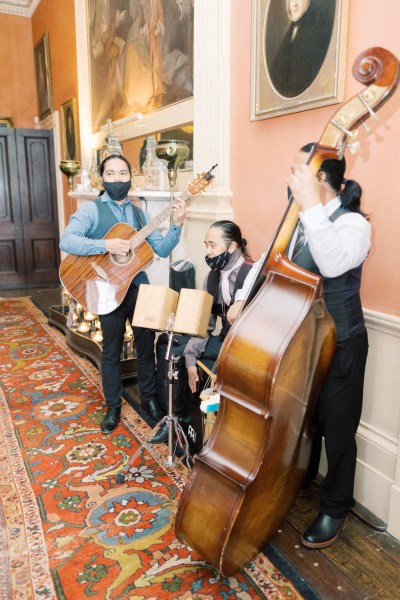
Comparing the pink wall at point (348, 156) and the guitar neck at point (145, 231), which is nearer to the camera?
the pink wall at point (348, 156)

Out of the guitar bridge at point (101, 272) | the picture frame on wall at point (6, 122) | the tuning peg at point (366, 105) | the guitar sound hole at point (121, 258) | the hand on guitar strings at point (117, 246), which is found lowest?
the guitar bridge at point (101, 272)

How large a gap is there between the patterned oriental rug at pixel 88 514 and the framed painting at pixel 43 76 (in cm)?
513

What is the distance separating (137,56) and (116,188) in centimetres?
222

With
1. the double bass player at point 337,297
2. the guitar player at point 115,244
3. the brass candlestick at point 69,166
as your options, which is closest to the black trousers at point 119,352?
the guitar player at point 115,244

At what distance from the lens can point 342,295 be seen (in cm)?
170

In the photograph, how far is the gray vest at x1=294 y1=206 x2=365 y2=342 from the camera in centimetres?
167

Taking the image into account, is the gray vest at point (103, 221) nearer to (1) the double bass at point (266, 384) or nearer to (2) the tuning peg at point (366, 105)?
(1) the double bass at point (266, 384)

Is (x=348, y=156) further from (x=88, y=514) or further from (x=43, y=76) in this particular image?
(x=43, y=76)

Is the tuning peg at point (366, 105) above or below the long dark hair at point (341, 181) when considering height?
above

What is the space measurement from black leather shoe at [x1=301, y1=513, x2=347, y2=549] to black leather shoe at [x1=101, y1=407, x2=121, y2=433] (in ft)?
A: 4.42

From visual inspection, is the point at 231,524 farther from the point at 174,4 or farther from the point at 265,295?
the point at 174,4

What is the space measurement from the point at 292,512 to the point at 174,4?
351 cm

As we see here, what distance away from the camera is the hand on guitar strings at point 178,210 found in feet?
8.05

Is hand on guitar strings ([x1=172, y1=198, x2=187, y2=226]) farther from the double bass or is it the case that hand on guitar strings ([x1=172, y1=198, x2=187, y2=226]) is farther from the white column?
the double bass
